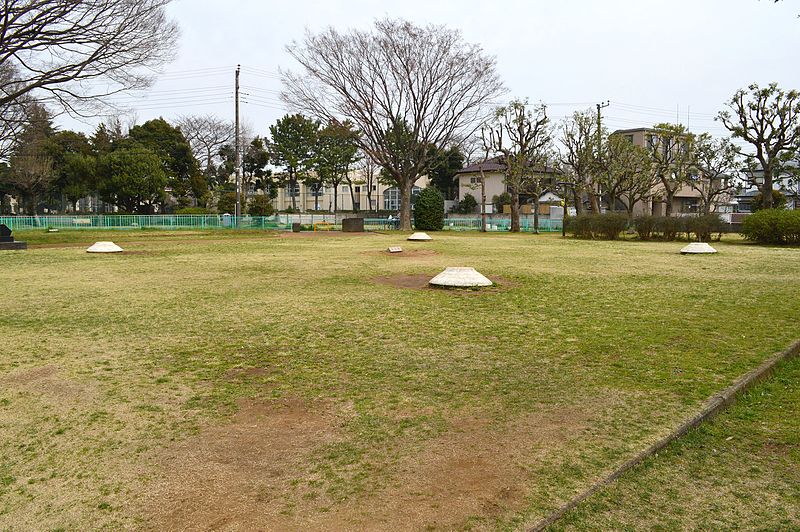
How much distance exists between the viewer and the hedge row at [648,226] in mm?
22922

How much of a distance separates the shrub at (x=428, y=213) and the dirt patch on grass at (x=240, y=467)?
31.6 meters

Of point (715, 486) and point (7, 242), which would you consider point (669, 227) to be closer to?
point (7, 242)

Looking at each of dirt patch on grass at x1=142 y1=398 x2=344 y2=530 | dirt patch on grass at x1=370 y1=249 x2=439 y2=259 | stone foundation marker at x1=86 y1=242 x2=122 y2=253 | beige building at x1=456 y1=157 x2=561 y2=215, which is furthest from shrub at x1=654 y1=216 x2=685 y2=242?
beige building at x1=456 y1=157 x2=561 y2=215

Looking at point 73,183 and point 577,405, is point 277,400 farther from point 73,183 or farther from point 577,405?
point 73,183

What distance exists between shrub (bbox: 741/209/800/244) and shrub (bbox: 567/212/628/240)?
182 inches

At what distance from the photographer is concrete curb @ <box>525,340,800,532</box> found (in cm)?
234

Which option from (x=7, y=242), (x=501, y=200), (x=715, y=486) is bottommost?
(x=715, y=486)

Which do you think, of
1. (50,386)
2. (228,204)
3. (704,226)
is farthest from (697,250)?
(228,204)

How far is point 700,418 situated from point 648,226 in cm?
2288

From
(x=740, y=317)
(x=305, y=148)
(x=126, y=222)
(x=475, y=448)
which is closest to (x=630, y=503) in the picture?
(x=475, y=448)

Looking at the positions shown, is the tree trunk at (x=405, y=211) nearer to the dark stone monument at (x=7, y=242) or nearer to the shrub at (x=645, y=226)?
the shrub at (x=645, y=226)

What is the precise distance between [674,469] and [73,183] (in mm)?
46451

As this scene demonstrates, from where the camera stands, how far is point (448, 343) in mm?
5207

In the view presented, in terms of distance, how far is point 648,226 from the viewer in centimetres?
2436
